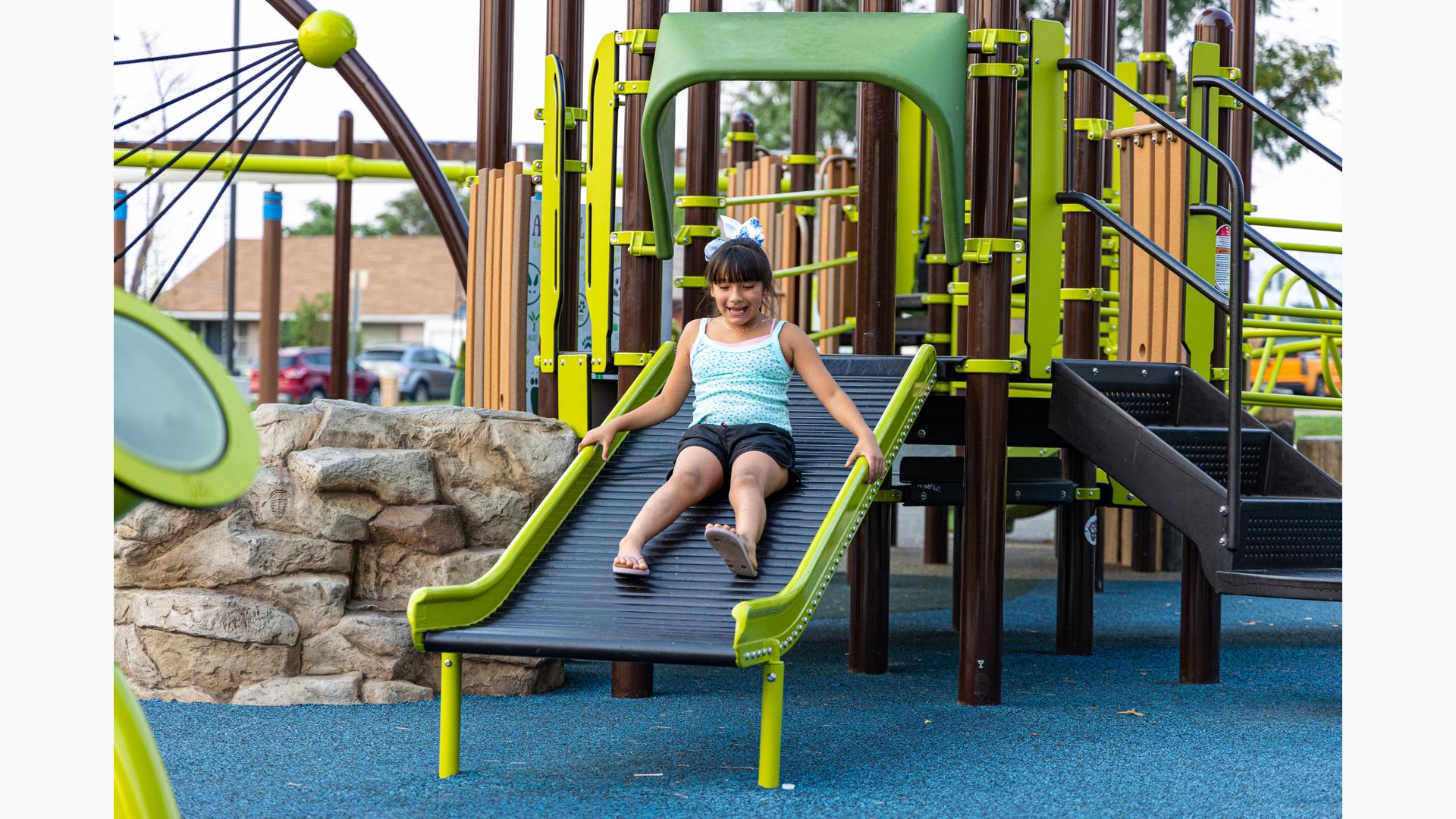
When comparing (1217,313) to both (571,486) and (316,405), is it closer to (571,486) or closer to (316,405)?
(571,486)

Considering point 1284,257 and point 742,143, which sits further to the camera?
point 742,143

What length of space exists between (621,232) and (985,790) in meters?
2.79

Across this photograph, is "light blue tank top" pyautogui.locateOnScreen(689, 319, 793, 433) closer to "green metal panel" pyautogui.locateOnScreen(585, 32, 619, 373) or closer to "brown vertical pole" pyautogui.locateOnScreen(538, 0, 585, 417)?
"green metal panel" pyautogui.locateOnScreen(585, 32, 619, 373)

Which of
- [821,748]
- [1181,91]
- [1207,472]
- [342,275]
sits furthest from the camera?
[1181,91]

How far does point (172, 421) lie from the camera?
6.49 feet

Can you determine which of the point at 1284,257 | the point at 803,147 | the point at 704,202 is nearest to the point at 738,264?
the point at 704,202

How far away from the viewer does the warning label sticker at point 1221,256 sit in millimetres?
6910

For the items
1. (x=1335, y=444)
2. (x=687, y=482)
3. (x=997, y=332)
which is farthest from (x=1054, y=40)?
(x=1335, y=444)

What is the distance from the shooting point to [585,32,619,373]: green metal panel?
6238mm

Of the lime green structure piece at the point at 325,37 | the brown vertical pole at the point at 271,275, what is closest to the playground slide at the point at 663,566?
the lime green structure piece at the point at 325,37

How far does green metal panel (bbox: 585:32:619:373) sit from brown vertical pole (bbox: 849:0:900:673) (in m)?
1.06

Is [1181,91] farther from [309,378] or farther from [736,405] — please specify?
[309,378]

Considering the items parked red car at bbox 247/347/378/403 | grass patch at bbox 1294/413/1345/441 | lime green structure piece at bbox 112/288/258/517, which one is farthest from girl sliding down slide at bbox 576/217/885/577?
parked red car at bbox 247/347/378/403

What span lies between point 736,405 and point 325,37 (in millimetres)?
3965
